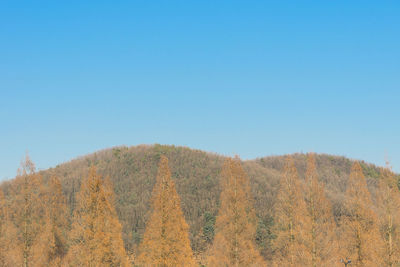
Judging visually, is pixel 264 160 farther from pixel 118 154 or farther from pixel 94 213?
pixel 94 213

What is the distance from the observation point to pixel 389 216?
30672 mm

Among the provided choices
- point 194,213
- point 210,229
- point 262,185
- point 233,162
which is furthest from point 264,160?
point 233,162

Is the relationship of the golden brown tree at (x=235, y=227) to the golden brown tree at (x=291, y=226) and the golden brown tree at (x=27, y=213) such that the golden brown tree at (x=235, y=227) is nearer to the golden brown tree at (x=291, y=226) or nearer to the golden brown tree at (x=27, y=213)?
the golden brown tree at (x=291, y=226)

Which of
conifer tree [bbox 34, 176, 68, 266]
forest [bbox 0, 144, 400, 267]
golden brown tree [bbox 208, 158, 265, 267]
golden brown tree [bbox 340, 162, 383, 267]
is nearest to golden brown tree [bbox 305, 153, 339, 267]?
forest [bbox 0, 144, 400, 267]

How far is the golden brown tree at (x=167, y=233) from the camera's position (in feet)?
105

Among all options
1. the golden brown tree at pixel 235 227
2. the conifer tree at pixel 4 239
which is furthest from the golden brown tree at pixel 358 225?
the conifer tree at pixel 4 239

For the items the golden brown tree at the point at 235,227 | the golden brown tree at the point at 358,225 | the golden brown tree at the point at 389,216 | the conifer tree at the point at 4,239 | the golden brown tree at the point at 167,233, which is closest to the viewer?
the golden brown tree at the point at 389,216

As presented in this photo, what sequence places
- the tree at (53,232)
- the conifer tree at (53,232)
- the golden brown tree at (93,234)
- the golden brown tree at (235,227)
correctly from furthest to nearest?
1. the tree at (53,232)
2. the conifer tree at (53,232)
3. the golden brown tree at (235,227)
4. the golden brown tree at (93,234)

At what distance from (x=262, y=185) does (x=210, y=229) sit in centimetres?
2994

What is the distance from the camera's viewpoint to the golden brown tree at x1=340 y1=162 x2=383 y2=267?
33.7m

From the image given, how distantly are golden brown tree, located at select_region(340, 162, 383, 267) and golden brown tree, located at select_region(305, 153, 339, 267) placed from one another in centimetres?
345

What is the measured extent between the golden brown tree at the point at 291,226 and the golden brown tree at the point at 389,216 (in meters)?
6.00

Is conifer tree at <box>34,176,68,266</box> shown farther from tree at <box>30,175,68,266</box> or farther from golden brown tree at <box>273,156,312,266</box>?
golden brown tree at <box>273,156,312,266</box>

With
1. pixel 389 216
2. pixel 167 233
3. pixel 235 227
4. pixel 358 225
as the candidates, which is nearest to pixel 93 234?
pixel 167 233
